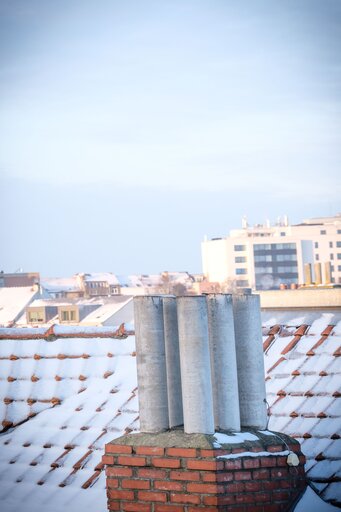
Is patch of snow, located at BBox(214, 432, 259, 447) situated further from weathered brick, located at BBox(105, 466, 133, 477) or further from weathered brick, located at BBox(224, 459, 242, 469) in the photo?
weathered brick, located at BBox(105, 466, 133, 477)

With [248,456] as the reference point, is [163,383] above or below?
above

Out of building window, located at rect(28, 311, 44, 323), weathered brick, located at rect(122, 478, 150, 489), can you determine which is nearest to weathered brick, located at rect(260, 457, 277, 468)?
weathered brick, located at rect(122, 478, 150, 489)

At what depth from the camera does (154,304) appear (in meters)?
5.38

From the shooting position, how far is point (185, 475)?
5168 mm

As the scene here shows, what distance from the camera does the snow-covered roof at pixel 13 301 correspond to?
9506 centimetres

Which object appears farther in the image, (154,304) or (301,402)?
(301,402)

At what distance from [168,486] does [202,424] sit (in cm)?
36

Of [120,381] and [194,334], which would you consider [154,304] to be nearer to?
[194,334]

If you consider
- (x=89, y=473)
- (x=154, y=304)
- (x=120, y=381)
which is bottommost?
(x=89, y=473)

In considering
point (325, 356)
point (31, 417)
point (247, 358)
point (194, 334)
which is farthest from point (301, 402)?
point (31, 417)

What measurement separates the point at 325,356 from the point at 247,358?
1.35 metres

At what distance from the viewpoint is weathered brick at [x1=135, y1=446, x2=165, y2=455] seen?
208 inches

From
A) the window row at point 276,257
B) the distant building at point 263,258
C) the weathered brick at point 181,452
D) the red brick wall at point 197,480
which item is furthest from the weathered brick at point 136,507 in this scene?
the window row at point 276,257

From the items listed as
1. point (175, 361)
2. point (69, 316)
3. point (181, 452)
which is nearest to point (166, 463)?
point (181, 452)
